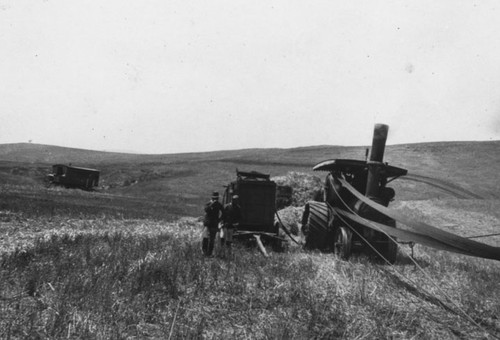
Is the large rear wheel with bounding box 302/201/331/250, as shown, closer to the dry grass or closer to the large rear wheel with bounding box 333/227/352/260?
the large rear wheel with bounding box 333/227/352/260

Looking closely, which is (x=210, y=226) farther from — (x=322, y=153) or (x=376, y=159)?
(x=322, y=153)

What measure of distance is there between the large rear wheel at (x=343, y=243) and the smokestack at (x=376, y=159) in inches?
42.7

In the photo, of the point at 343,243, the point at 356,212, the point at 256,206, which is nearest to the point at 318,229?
the point at 343,243

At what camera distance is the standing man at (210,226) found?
1002 centimetres

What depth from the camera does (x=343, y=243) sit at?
958cm

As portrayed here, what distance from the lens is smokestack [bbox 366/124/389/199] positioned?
9.39 metres

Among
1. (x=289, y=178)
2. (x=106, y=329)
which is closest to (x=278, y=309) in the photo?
(x=106, y=329)

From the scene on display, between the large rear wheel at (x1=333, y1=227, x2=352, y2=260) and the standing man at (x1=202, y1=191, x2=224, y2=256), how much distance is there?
3160 millimetres

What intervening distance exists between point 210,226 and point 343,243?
338 cm

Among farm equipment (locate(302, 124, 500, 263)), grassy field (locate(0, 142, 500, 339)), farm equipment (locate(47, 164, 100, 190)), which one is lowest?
farm equipment (locate(47, 164, 100, 190))

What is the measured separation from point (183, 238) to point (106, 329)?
7.97m

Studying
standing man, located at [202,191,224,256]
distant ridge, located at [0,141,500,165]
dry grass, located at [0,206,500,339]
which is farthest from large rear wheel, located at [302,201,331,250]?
distant ridge, located at [0,141,500,165]

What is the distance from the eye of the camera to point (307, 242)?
37.8 feet

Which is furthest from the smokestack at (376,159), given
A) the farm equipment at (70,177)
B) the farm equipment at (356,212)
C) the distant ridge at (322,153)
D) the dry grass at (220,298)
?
the distant ridge at (322,153)
